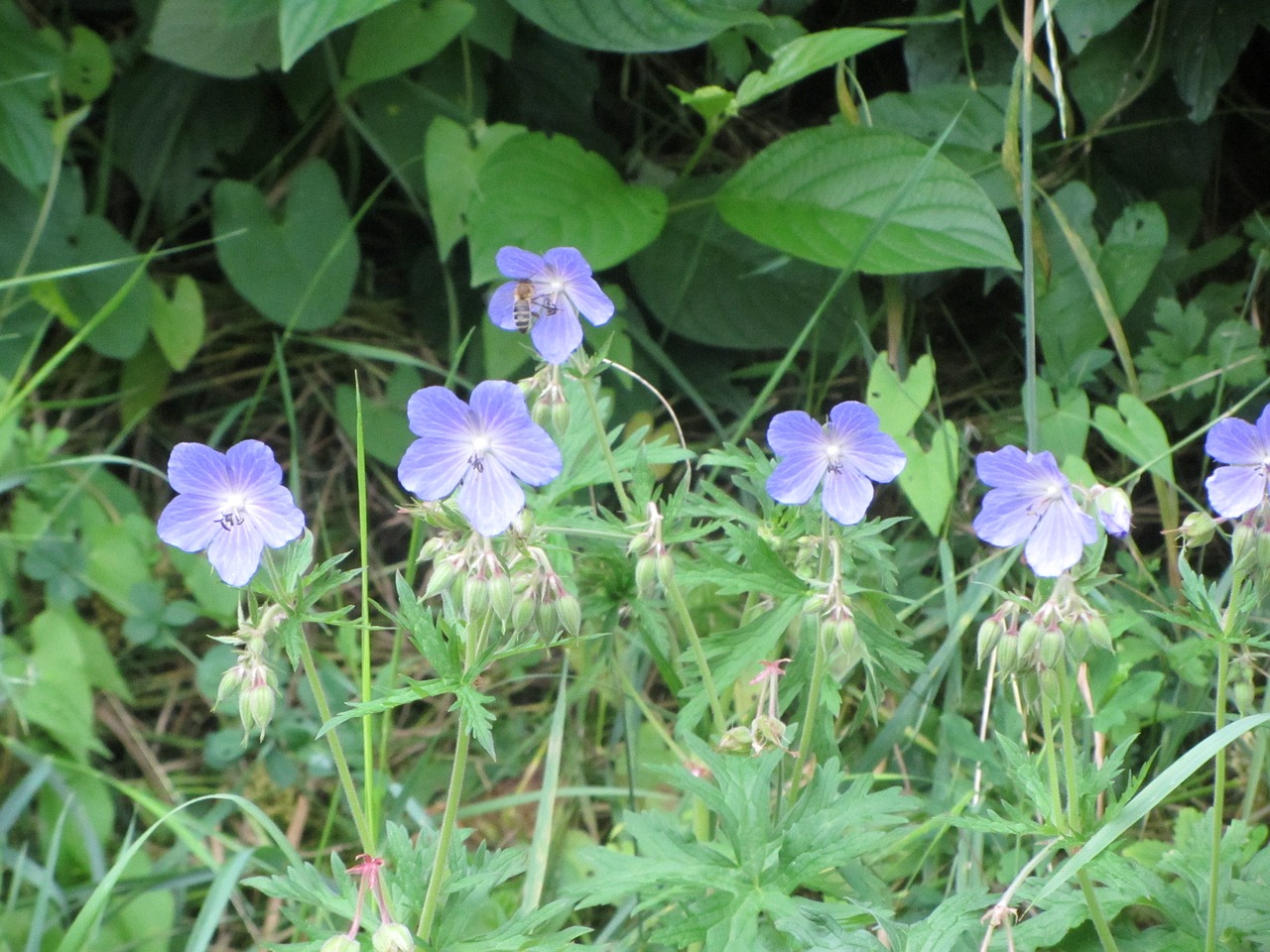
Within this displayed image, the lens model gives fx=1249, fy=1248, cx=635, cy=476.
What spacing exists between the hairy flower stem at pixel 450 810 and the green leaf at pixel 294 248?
4.28 feet

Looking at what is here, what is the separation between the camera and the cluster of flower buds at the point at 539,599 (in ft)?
3.02

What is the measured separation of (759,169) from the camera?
1931 mm

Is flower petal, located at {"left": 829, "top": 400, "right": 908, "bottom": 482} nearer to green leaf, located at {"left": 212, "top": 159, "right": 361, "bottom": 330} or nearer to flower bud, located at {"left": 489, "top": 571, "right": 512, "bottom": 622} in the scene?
flower bud, located at {"left": 489, "top": 571, "right": 512, "bottom": 622}

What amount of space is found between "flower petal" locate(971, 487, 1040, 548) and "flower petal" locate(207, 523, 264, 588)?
518 millimetres

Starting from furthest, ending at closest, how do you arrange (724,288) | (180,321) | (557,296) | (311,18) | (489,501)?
(180,321), (724,288), (311,18), (557,296), (489,501)

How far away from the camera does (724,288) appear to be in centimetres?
208

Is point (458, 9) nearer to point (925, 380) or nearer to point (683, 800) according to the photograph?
point (925, 380)

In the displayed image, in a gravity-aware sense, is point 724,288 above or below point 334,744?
below

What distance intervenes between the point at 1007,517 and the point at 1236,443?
0.18m

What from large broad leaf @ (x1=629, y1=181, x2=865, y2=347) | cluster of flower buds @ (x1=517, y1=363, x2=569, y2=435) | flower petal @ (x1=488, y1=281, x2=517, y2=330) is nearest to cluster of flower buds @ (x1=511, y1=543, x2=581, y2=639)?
cluster of flower buds @ (x1=517, y1=363, x2=569, y2=435)

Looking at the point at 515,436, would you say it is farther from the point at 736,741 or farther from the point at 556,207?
the point at 556,207

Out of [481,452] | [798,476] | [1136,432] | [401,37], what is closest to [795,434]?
[798,476]

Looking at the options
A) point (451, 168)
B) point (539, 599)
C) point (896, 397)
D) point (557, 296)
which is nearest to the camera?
point (539, 599)

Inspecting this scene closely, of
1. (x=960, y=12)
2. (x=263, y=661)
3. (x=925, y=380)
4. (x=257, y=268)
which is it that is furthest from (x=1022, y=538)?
(x=257, y=268)
